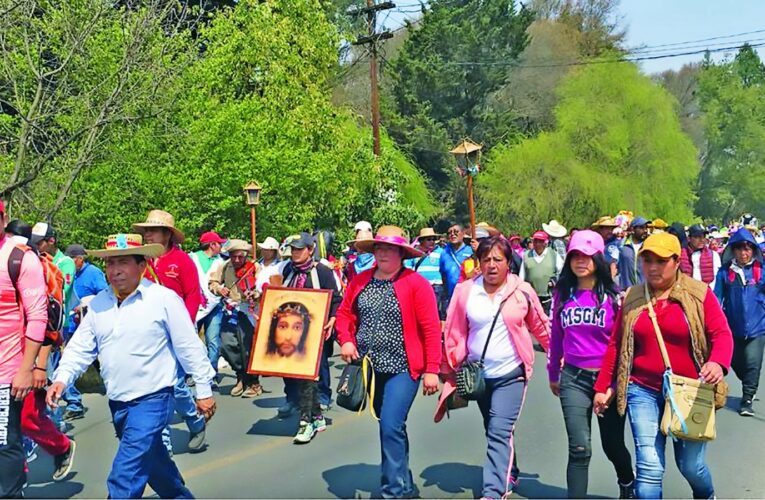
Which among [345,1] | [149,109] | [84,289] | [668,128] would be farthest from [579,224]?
[84,289]

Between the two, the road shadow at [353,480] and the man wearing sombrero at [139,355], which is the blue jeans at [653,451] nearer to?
the road shadow at [353,480]

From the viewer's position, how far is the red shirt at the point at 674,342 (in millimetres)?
4457

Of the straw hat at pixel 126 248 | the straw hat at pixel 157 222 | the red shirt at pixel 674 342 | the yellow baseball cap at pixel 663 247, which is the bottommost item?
the red shirt at pixel 674 342

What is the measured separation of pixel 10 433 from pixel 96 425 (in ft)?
11.9

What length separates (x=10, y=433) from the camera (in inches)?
194

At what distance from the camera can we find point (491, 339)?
214 inches

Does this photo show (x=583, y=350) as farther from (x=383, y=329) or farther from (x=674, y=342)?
(x=383, y=329)

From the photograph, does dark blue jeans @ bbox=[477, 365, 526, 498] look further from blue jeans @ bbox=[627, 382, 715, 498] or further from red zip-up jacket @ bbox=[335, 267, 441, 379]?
blue jeans @ bbox=[627, 382, 715, 498]

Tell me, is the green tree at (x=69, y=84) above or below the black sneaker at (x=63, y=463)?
above

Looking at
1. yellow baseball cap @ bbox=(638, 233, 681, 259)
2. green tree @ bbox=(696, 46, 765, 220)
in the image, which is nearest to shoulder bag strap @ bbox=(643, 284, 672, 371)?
yellow baseball cap @ bbox=(638, 233, 681, 259)

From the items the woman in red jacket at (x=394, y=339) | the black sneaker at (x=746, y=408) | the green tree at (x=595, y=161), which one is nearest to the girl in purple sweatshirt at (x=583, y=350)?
the woman in red jacket at (x=394, y=339)

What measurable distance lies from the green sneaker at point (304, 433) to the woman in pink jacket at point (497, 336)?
2.15 meters

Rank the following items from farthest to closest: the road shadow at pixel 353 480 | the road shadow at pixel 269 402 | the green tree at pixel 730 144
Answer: the green tree at pixel 730 144, the road shadow at pixel 269 402, the road shadow at pixel 353 480

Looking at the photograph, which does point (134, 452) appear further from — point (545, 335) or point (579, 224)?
point (579, 224)
